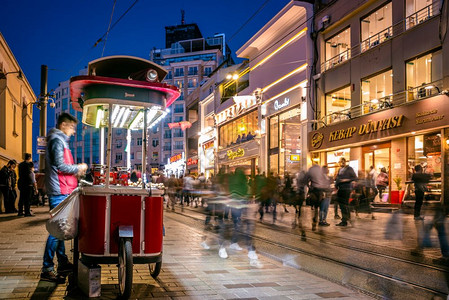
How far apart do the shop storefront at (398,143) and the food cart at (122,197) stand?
36.1ft

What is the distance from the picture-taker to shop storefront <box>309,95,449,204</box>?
16266 mm

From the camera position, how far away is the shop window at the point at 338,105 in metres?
22.2

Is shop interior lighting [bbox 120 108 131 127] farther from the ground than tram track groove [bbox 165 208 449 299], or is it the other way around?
shop interior lighting [bbox 120 108 131 127]

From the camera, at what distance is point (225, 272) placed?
19.1ft

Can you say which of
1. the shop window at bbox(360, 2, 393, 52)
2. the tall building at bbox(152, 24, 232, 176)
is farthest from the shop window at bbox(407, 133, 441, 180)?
the tall building at bbox(152, 24, 232, 176)

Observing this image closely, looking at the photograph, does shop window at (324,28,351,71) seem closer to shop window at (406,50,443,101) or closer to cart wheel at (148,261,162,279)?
shop window at (406,50,443,101)

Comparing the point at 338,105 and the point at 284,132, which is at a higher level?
the point at 338,105

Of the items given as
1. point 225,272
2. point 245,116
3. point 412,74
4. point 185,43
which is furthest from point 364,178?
point 185,43

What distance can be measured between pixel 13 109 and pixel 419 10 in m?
18.2

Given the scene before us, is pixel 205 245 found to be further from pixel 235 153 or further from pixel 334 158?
pixel 235 153

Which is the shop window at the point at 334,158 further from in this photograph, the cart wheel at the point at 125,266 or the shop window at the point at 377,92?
the cart wheel at the point at 125,266

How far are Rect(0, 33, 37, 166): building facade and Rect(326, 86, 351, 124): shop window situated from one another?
15.2m

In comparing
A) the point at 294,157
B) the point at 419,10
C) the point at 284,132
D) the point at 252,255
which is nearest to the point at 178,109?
the point at 284,132

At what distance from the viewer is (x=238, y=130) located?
35.7 m
